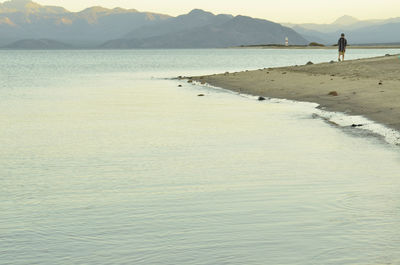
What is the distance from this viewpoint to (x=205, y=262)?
25.9ft

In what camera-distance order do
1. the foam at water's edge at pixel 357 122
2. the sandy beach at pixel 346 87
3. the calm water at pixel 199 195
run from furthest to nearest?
the sandy beach at pixel 346 87 → the foam at water's edge at pixel 357 122 → the calm water at pixel 199 195

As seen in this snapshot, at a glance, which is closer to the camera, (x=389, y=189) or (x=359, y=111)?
(x=389, y=189)

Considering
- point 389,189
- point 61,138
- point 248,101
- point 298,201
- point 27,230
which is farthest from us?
point 248,101

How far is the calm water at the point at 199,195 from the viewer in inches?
331

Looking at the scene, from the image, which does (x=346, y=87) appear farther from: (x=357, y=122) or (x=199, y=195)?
(x=199, y=195)

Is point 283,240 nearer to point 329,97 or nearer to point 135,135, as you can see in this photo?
point 135,135

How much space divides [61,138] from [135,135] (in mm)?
2418

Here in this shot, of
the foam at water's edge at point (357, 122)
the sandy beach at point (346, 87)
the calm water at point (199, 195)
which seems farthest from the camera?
the sandy beach at point (346, 87)

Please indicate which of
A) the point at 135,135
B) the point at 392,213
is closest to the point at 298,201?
the point at 392,213

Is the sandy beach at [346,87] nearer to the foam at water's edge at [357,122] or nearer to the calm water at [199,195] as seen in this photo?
the foam at water's edge at [357,122]

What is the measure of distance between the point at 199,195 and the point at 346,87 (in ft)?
79.0

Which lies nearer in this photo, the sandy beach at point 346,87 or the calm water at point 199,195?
the calm water at point 199,195

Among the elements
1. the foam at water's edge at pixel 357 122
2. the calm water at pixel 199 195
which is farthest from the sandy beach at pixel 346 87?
the calm water at pixel 199 195

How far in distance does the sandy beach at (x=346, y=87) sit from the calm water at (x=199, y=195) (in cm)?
364
